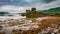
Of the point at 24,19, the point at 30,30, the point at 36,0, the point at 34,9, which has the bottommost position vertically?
Result: the point at 30,30

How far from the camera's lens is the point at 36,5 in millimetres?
3035

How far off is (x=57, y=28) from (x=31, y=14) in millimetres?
596

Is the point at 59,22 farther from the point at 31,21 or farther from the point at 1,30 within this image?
the point at 1,30

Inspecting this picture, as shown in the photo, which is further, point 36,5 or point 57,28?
point 36,5

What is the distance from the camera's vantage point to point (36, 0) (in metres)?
3.04

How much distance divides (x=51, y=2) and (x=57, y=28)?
22.5 inches

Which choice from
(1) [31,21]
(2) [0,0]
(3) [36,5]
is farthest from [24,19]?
(2) [0,0]

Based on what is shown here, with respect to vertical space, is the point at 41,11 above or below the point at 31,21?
above

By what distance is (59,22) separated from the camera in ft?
9.52

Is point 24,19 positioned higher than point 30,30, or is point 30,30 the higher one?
point 24,19

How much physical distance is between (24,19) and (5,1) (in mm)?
552

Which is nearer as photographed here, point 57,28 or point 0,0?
point 57,28

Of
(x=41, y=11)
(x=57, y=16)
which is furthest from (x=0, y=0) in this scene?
(x=57, y=16)

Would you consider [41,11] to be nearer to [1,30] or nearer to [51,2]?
[51,2]
